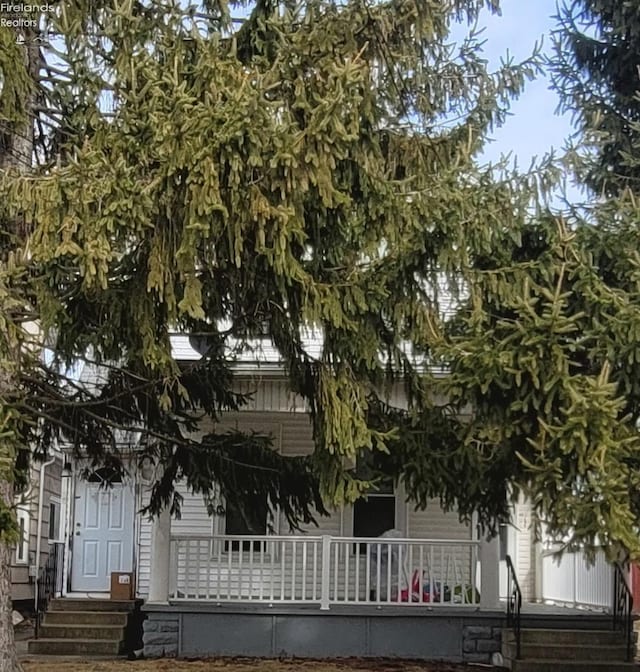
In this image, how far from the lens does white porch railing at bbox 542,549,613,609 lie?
11.6m

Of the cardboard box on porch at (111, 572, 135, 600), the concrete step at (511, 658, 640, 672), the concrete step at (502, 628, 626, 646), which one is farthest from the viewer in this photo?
the cardboard box on porch at (111, 572, 135, 600)

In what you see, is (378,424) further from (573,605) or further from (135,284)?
(573,605)

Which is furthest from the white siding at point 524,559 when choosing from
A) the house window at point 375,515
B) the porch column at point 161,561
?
the porch column at point 161,561

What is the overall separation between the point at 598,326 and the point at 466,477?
6.41 ft

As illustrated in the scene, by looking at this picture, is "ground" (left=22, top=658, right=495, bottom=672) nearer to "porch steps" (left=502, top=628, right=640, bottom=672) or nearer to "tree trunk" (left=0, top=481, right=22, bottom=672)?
"porch steps" (left=502, top=628, right=640, bottom=672)

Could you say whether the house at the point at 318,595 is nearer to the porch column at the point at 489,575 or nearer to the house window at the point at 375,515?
the porch column at the point at 489,575

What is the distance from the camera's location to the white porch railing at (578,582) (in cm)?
1163

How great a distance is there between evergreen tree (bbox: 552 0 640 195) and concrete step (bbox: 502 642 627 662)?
5.05 meters

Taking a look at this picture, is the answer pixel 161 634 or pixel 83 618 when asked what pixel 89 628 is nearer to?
pixel 83 618

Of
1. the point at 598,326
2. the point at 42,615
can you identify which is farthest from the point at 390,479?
the point at 42,615

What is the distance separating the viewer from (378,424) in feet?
27.4

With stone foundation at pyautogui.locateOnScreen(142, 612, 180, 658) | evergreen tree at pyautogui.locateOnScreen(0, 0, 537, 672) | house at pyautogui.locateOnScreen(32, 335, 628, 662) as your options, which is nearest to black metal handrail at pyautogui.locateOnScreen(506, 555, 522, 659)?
house at pyautogui.locateOnScreen(32, 335, 628, 662)

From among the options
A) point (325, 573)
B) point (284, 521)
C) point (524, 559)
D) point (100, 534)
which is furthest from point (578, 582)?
point (100, 534)

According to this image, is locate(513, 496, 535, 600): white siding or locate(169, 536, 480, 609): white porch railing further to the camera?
locate(513, 496, 535, 600): white siding
